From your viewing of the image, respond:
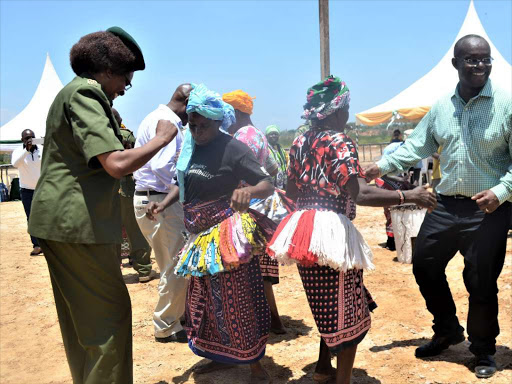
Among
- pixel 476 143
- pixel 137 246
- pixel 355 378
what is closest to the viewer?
pixel 476 143

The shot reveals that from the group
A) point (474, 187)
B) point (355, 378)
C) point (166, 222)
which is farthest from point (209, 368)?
point (474, 187)

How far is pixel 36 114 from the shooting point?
86.9ft

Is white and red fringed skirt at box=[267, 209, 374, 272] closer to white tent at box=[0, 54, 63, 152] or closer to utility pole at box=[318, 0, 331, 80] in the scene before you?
utility pole at box=[318, 0, 331, 80]

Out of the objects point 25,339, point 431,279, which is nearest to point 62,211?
point 431,279

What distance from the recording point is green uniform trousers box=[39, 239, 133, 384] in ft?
9.02

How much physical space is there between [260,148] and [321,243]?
1589 mm

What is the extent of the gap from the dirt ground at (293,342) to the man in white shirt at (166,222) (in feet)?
0.81

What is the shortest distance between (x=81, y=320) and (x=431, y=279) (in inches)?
104

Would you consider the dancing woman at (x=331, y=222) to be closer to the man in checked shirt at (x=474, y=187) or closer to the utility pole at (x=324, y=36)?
the man in checked shirt at (x=474, y=187)

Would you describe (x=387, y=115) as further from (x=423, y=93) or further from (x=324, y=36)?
(x=324, y=36)

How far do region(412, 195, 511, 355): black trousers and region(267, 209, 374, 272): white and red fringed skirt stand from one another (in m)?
0.86

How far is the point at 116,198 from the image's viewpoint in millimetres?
2840

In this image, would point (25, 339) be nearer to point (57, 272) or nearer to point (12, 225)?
point (57, 272)

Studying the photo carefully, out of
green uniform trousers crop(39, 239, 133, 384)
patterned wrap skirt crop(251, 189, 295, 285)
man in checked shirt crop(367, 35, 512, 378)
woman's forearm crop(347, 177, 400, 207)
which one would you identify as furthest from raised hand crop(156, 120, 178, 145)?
patterned wrap skirt crop(251, 189, 295, 285)
